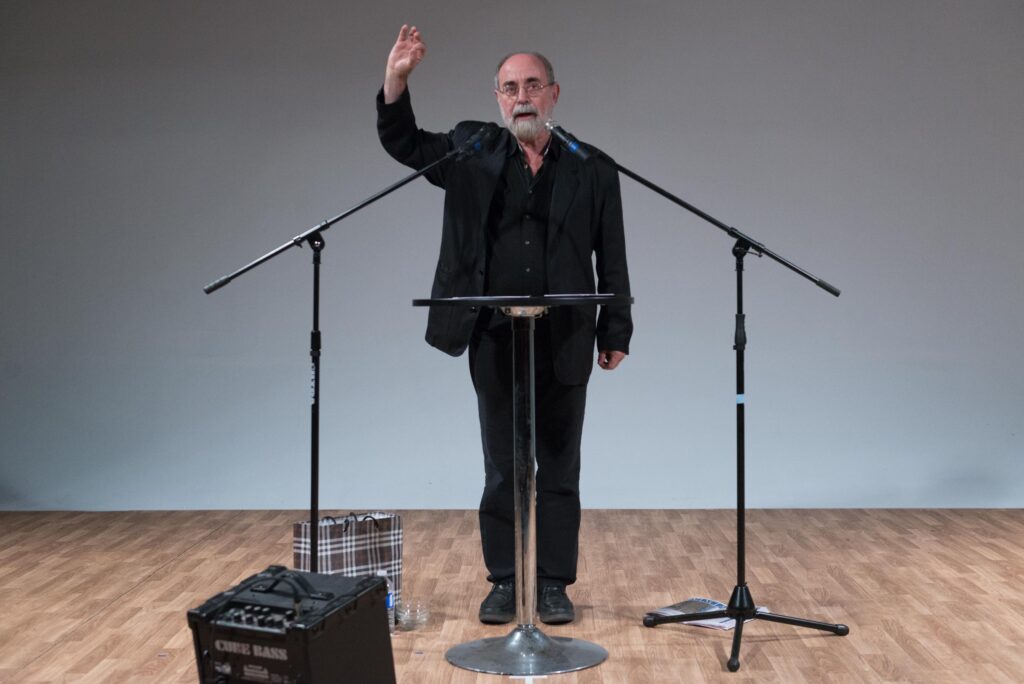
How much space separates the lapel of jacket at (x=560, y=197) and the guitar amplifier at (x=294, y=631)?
3.89ft

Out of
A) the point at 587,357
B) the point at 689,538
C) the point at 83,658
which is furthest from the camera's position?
the point at 689,538

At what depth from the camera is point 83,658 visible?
2.75 meters

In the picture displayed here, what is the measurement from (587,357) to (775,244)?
7.61 ft

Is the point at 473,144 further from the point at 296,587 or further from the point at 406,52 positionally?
the point at 296,587

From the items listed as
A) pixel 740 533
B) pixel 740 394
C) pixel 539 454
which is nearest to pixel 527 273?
pixel 539 454

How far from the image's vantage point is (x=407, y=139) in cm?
294

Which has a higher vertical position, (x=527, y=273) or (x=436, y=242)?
(x=436, y=242)

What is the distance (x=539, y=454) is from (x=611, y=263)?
21.8 inches

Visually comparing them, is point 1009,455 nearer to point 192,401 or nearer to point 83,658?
point 192,401

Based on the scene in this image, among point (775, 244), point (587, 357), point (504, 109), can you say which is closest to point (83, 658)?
point (587, 357)

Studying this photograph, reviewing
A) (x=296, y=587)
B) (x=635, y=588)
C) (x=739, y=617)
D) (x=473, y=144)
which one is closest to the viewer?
(x=296, y=587)

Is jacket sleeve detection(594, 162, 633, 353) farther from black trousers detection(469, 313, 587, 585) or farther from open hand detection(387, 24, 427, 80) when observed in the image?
open hand detection(387, 24, 427, 80)

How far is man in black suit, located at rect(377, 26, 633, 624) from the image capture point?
2889mm

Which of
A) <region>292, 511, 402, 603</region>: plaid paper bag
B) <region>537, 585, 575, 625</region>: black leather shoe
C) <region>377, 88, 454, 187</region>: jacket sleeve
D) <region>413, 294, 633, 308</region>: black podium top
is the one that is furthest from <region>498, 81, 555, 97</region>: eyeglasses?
<region>537, 585, 575, 625</region>: black leather shoe
